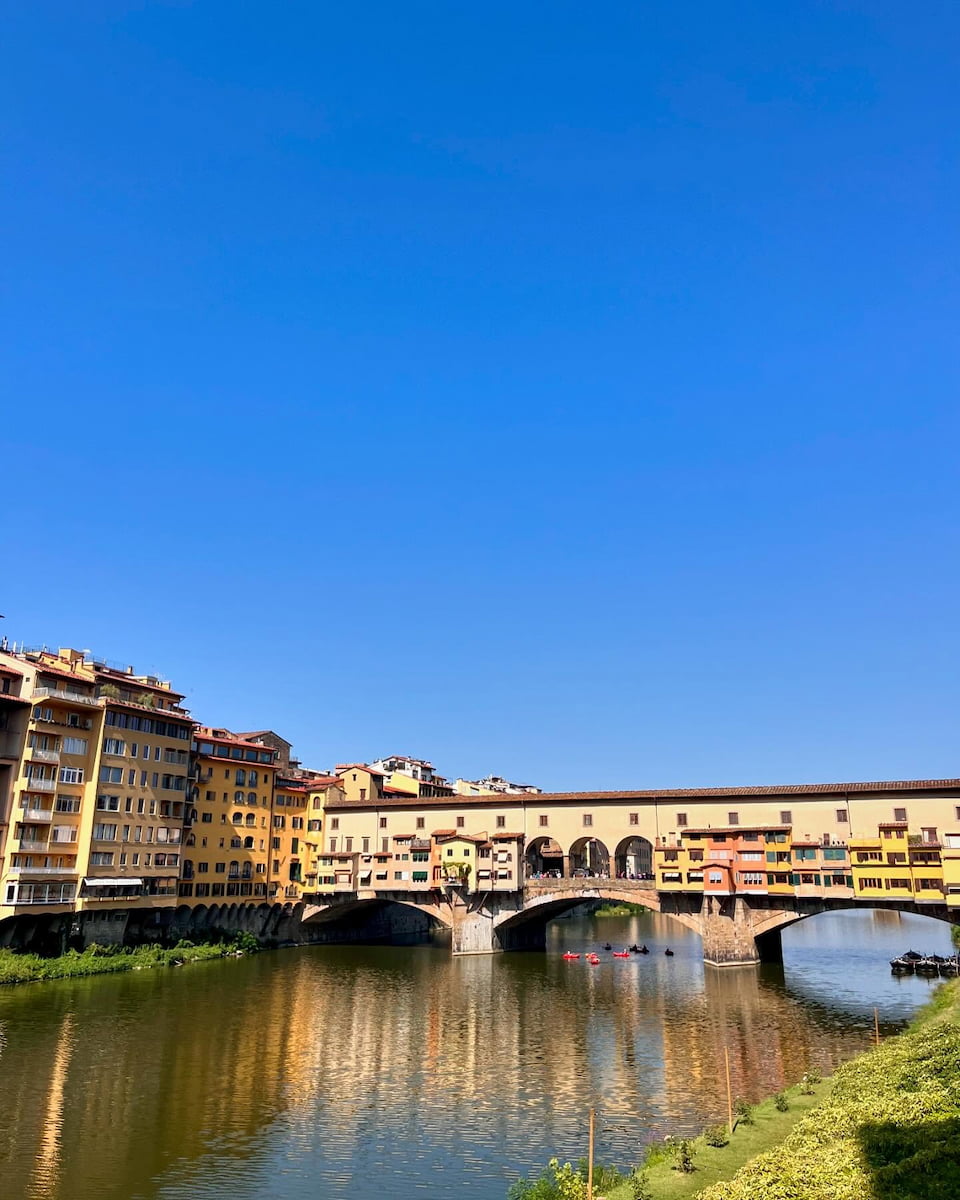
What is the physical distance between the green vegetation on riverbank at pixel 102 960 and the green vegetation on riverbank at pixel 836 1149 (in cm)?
4829

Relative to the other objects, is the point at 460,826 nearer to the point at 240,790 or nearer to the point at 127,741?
the point at 240,790

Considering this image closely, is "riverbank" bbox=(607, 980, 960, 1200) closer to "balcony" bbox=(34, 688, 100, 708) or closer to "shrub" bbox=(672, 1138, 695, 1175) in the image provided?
"shrub" bbox=(672, 1138, 695, 1175)

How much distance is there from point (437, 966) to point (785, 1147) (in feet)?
197

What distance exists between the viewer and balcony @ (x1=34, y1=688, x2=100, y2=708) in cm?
6675

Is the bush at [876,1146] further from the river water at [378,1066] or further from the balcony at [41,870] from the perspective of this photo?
the balcony at [41,870]

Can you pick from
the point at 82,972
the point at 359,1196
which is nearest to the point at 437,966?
the point at 82,972

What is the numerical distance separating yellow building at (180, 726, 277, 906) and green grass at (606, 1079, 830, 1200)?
65.0 meters

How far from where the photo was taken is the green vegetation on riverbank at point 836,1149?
1767 centimetres

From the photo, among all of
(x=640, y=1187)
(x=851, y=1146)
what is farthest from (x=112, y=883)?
(x=851, y=1146)

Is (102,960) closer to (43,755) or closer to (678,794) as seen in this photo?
(43,755)

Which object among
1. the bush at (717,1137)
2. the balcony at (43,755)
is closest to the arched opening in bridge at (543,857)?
the balcony at (43,755)

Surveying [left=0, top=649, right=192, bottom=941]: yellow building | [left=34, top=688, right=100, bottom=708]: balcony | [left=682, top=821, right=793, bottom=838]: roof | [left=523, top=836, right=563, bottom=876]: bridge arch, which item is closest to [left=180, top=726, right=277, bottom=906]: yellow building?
[left=0, top=649, right=192, bottom=941]: yellow building

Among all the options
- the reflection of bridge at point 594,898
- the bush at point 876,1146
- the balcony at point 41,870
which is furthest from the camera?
the reflection of bridge at point 594,898

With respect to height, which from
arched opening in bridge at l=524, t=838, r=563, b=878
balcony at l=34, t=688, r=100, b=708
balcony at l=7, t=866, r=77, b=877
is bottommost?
balcony at l=7, t=866, r=77, b=877
